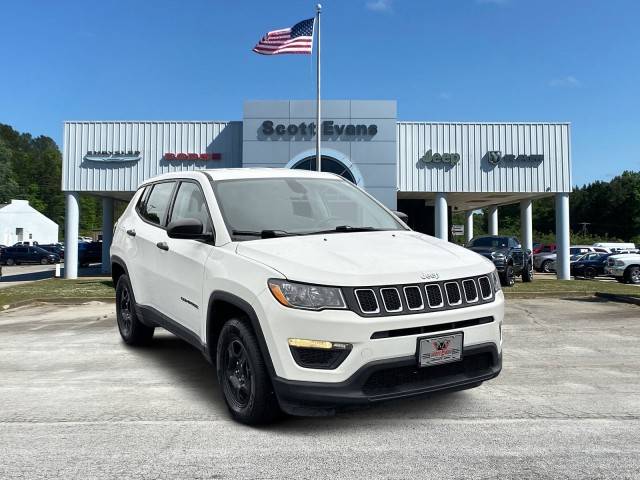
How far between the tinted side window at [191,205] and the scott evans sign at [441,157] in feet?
66.3

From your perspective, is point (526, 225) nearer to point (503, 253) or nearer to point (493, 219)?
point (493, 219)

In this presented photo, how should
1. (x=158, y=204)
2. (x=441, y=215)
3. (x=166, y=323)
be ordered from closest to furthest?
(x=166, y=323) < (x=158, y=204) < (x=441, y=215)

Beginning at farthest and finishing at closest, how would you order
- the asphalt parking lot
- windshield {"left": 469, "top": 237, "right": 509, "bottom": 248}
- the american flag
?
the american flag, windshield {"left": 469, "top": 237, "right": 509, "bottom": 248}, the asphalt parking lot

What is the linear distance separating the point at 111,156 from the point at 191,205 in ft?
69.7

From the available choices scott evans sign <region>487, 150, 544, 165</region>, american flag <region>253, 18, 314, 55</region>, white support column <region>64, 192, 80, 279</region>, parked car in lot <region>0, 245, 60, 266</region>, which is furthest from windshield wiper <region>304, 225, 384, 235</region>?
parked car in lot <region>0, 245, 60, 266</region>

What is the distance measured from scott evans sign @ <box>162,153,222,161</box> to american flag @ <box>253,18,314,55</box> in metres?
6.77

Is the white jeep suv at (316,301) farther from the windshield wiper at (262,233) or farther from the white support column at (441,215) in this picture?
the white support column at (441,215)

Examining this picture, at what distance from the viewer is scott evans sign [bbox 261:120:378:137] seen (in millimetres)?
22969

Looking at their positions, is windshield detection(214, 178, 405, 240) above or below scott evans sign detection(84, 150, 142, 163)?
below

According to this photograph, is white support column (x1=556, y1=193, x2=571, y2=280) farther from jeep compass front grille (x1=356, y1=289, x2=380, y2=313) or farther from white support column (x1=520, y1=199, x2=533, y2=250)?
jeep compass front grille (x1=356, y1=289, x2=380, y2=313)

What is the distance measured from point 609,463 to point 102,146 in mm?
24573

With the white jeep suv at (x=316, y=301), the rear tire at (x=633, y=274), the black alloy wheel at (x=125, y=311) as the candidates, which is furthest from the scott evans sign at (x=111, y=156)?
the rear tire at (x=633, y=274)

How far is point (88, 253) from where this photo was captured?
121 feet

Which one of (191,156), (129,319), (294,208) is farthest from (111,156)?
(294,208)
